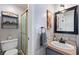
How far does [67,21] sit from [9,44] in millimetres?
849

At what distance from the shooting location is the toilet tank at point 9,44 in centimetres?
134

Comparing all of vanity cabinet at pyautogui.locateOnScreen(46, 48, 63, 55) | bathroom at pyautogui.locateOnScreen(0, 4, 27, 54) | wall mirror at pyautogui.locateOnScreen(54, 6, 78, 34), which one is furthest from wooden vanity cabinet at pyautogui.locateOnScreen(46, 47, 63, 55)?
bathroom at pyautogui.locateOnScreen(0, 4, 27, 54)

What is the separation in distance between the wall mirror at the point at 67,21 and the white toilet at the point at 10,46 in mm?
601

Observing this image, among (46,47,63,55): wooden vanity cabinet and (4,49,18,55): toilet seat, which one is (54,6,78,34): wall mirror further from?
(4,49,18,55): toilet seat

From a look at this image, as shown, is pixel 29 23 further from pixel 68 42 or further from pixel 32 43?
pixel 68 42

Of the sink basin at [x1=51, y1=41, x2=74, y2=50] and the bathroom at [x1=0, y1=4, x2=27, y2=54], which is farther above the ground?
the bathroom at [x1=0, y1=4, x2=27, y2=54]

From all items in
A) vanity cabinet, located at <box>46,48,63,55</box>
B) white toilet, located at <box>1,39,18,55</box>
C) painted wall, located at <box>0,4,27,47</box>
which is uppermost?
painted wall, located at <box>0,4,27,47</box>

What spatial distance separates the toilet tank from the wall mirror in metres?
0.59

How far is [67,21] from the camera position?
4.55ft

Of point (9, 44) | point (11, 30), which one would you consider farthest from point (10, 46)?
point (11, 30)

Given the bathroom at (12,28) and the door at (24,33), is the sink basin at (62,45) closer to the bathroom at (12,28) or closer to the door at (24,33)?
the door at (24,33)

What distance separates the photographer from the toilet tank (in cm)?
134
